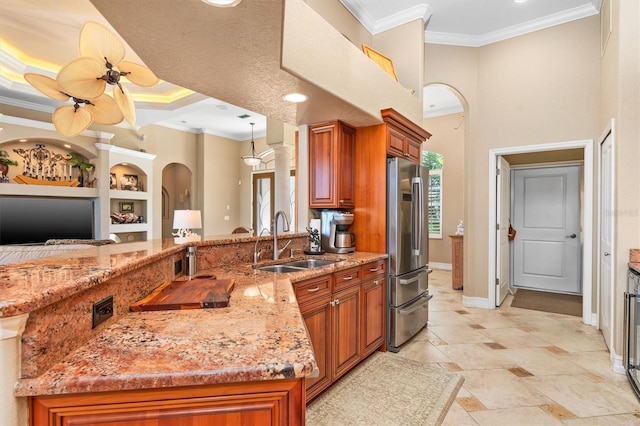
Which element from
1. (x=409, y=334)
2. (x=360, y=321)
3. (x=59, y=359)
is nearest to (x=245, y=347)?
(x=59, y=359)

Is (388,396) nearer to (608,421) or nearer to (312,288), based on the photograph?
(312,288)

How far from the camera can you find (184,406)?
2.85ft

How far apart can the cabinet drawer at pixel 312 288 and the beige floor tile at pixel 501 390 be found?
51.4 inches

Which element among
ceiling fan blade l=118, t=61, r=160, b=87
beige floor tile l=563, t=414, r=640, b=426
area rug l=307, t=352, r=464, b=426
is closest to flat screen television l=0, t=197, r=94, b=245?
ceiling fan blade l=118, t=61, r=160, b=87

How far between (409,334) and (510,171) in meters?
3.76

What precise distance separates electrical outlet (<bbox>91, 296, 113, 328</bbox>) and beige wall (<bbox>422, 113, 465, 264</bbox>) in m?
6.94

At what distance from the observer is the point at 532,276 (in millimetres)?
5594

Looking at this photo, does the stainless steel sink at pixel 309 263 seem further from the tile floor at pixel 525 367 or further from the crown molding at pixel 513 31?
the crown molding at pixel 513 31

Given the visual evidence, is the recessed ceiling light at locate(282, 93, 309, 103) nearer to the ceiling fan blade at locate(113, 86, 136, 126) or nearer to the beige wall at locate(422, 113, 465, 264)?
the ceiling fan blade at locate(113, 86, 136, 126)

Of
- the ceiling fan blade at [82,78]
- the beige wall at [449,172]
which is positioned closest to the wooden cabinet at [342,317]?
the ceiling fan blade at [82,78]

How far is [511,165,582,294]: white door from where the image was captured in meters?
5.22

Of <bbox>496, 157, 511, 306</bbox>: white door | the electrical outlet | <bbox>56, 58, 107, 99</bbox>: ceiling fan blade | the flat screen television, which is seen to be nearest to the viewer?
the electrical outlet

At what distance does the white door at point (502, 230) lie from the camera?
15.1 feet

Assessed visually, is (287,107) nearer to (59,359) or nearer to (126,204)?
(59,359)
